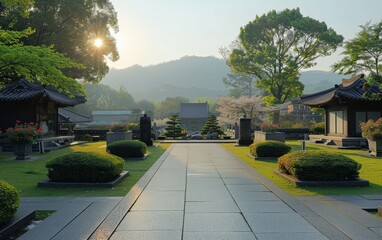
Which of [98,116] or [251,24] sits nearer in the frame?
[251,24]

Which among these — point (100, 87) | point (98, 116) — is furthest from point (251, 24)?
point (100, 87)

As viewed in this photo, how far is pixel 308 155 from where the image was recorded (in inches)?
447

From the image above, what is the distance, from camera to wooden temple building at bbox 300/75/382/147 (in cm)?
2583

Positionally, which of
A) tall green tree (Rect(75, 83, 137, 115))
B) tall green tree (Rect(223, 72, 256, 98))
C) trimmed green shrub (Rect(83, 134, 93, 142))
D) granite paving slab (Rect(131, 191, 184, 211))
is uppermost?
tall green tree (Rect(223, 72, 256, 98))

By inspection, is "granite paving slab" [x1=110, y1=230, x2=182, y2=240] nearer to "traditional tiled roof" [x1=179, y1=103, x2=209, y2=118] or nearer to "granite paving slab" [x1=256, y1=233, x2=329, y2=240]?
"granite paving slab" [x1=256, y1=233, x2=329, y2=240]

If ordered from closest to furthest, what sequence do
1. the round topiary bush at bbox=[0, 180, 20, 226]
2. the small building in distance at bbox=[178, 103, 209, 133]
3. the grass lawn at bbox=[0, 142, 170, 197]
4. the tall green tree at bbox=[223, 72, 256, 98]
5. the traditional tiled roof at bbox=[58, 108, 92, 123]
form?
the round topiary bush at bbox=[0, 180, 20, 226]
the grass lawn at bbox=[0, 142, 170, 197]
the traditional tiled roof at bbox=[58, 108, 92, 123]
the small building in distance at bbox=[178, 103, 209, 133]
the tall green tree at bbox=[223, 72, 256, 98]

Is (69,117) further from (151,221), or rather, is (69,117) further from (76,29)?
(151,221)

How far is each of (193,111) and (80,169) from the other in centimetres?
5399

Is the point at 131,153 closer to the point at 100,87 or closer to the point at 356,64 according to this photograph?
the point at 356,64

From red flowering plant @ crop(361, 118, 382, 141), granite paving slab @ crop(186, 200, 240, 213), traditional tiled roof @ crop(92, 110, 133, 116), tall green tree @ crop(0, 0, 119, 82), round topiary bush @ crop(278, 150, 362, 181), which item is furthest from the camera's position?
traditional tiled roof @ crop(92, 110, 133, 116)

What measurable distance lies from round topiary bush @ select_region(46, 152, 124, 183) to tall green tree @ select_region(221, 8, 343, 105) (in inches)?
1539

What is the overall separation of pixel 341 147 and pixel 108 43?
27401 mm

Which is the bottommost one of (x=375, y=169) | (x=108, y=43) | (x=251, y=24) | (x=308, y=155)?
(x=375, y=169)

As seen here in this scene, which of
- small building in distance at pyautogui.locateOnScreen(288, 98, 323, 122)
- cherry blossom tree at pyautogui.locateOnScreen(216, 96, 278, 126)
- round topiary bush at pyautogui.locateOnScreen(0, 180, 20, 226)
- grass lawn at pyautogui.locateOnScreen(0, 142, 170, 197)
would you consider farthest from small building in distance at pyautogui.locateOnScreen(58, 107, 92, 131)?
small building in distance at pyautogui.locateOnScreen(288, 98, 323, 122)
